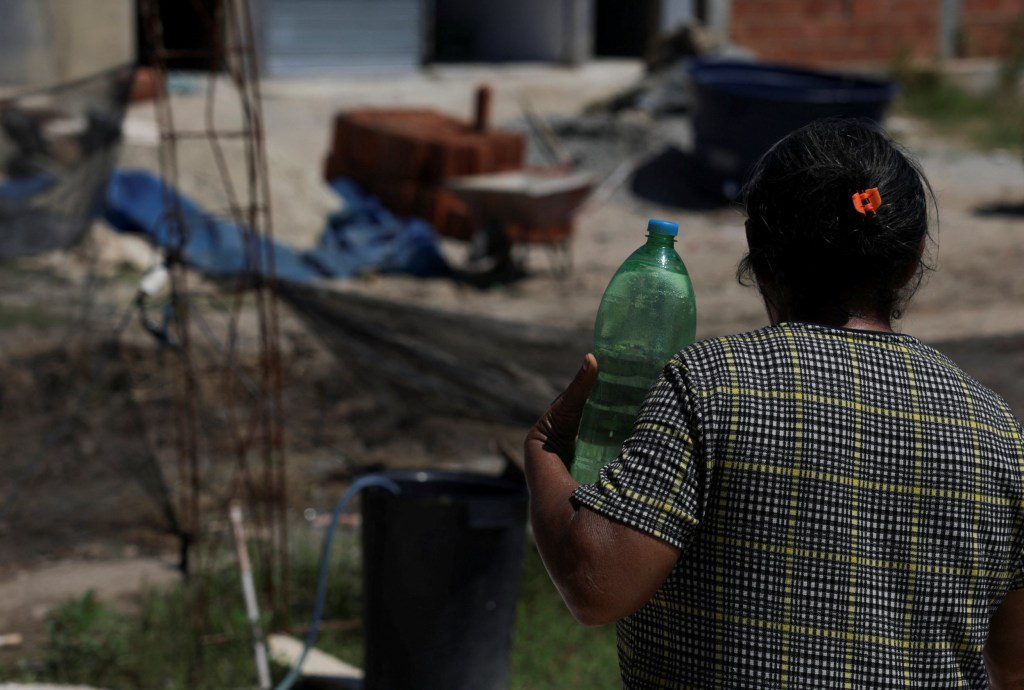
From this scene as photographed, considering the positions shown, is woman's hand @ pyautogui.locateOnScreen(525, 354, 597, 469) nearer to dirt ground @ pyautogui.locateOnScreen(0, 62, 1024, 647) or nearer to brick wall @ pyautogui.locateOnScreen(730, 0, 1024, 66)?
dirt ground @ pyautogui.locateOnScreen(0, 62, 1024, 647)

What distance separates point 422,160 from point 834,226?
9.29 m

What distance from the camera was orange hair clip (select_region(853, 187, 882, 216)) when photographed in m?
1.49

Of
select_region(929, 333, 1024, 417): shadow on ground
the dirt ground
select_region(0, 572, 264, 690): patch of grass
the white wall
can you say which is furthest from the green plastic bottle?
the white wall

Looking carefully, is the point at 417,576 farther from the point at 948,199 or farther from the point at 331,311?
the point at 948,199

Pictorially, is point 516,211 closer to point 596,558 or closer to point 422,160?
point 422,160

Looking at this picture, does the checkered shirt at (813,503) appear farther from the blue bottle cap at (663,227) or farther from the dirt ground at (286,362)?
the dirt ground at (286,362)

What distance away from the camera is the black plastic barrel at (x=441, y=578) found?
3.38 metres

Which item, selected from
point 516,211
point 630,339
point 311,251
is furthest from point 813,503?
point 311,251

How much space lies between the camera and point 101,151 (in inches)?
251

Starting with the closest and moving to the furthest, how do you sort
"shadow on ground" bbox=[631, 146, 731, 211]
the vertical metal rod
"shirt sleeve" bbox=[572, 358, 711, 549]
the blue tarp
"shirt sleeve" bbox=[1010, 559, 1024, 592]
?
1. "shirt sleeve" bbox=[572, 358, 711, 549]
2. "shirt sleeve" bbox=[1010, 559, 1024, 592]
3. the vertical metal rod
4. the blue tarp
5. "shadow on ground" bbox=[631, 146, 731, 211]

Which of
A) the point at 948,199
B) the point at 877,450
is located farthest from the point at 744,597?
the point at 948,199

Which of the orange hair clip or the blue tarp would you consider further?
the blue tarp

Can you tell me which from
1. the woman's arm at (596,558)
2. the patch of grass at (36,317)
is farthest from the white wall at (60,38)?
the woman's arm at (596,558)

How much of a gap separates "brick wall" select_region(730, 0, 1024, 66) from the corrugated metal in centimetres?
465
